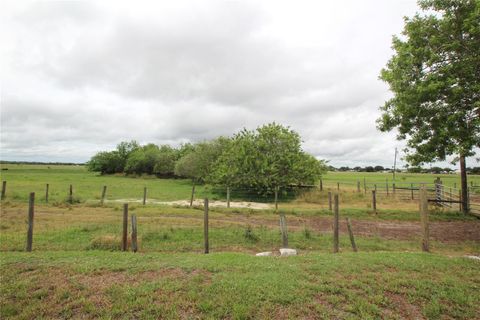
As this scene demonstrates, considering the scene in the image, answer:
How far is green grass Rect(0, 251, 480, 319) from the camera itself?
4035 mm

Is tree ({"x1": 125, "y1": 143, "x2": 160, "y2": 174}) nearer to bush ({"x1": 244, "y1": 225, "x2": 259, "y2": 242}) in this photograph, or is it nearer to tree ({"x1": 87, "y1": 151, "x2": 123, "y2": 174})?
tree ({"x1": 87, "y1": 151, "x2": 123, "y2": 174})

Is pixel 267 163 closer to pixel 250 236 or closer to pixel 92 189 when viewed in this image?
pixel 250 236

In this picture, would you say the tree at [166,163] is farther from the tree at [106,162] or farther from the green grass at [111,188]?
the tree at [106,162]

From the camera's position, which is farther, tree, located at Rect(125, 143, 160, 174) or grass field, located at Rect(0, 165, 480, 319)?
tree, located at Rect(125, 143, 160, 174)

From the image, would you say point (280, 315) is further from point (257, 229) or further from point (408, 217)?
point (408, 217)

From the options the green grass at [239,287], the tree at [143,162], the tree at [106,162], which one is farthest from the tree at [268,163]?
the tree at [106,162]

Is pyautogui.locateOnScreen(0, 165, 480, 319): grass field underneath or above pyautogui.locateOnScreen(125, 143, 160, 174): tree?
underneath

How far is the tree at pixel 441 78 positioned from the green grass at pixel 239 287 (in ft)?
20.8

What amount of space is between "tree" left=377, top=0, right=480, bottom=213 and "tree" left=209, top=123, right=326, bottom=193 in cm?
1330

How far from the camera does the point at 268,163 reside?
2539 cm

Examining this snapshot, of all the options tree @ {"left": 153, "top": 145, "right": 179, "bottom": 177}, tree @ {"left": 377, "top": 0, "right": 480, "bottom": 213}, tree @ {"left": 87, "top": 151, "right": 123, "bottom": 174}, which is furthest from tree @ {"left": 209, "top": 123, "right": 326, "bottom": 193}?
tree @ {"left": 87, "top": 151, "right": 123, "bottom": 174}

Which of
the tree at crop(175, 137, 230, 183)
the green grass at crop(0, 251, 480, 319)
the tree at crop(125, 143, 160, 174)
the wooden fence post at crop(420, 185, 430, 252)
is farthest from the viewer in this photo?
the tree at crop(125, 143, 160, 174)

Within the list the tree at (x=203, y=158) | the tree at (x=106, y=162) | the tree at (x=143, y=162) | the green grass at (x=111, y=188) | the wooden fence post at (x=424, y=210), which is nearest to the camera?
the wooden fence post at (x=424, y=210)

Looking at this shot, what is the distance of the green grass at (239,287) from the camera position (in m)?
4.04
